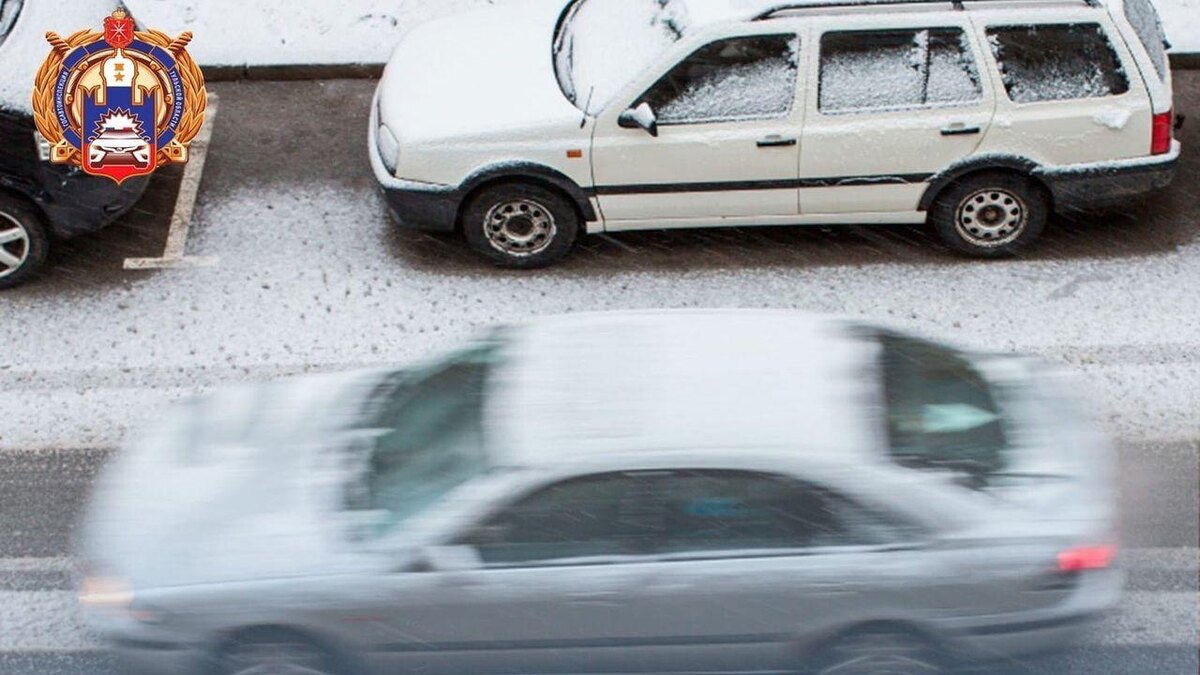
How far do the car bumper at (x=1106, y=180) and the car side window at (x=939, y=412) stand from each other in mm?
2883

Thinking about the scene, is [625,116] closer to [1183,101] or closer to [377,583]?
[377,583]

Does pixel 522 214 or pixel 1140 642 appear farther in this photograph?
pixel 522 214

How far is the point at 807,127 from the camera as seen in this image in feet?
28.9

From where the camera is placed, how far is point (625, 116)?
28.8ft

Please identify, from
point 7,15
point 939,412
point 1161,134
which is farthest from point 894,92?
point 7,15

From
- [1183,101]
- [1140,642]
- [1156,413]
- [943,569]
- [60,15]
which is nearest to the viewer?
[943,569]

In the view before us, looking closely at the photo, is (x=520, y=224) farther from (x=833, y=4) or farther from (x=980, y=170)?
(x=980, y=170)

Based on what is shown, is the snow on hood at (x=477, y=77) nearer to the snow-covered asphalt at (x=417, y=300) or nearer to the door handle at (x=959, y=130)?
the snow-covered asphalt at (x=417, y=300)

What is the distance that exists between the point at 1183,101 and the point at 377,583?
7570mm

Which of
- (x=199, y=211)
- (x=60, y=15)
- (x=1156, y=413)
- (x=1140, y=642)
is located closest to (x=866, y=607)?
(x=1140, y=642)

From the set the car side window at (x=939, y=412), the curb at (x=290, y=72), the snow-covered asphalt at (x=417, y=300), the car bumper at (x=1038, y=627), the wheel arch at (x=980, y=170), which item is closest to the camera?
the car bumper at (x=1038, y=627)

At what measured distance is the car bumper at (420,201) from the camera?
9.08 metres

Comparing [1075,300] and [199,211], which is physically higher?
[199,211]

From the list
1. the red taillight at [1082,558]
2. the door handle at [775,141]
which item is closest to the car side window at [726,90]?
the door handle at [775,141]
